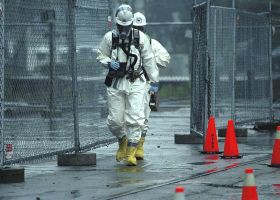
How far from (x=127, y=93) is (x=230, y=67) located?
18.2 feet

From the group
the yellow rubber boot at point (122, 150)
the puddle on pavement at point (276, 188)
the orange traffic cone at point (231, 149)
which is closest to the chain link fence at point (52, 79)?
the yellow rubber boot at point (122, 150)

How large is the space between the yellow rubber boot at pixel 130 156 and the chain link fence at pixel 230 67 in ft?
8.74

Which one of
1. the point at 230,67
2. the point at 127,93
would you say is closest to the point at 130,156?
the point at 127,93

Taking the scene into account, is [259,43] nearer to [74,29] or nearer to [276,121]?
[276,121]

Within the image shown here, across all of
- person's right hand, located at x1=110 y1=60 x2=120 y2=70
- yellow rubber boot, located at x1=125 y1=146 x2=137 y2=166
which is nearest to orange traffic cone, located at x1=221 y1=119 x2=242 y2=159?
yellow rubber boot, located at x1=125 y1=146 x2=137 y2=166

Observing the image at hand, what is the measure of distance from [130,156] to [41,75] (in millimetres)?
1489

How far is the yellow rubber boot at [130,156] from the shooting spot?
14.5 m

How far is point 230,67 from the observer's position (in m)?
19.9

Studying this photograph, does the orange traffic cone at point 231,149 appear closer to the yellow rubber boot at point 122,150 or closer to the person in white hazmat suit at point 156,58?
the person in white hazmat suit at point 156,58

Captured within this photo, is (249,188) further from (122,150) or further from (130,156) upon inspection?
(122,150)

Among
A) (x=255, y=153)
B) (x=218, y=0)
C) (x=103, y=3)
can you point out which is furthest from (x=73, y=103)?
(x=218, y=0)

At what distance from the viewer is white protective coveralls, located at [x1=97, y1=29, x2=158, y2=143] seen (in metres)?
14.6

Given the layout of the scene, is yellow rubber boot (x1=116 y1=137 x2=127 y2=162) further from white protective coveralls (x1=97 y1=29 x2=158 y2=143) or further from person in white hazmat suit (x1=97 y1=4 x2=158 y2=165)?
white protective coveralls (x1=97 y1=29 x2=158 y2=143)

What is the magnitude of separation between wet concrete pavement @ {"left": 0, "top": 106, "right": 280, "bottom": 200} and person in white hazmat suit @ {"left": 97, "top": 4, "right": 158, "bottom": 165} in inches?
19.8
